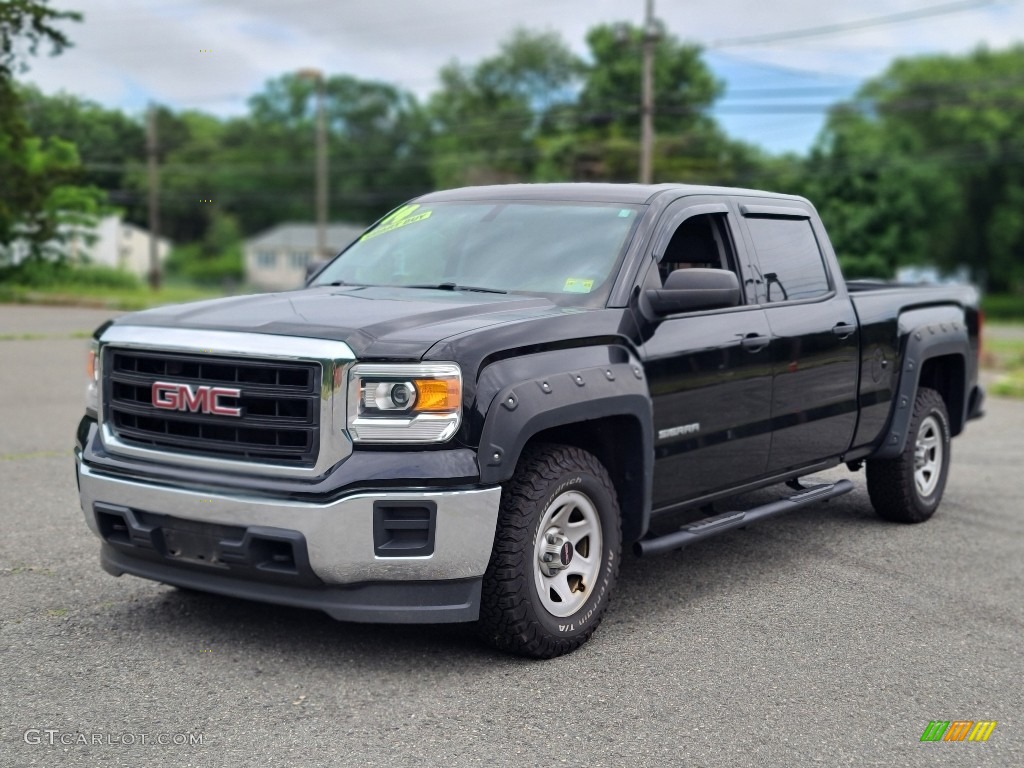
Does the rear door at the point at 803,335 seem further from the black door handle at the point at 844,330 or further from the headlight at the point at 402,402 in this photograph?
the headlight at the point at 402,402

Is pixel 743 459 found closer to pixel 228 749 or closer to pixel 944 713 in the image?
pixel 944 713

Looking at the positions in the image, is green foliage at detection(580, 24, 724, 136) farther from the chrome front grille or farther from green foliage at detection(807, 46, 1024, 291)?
the chrome front grille

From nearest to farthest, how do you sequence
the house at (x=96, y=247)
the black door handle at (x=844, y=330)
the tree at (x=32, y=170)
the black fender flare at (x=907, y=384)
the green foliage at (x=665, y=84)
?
the black door handle at (x=844, y=330) < the black fender flare at (x=907, y=384) < the tree at (x=32, y=170) < the house at (x=96, y=247) < the green foliage at (x=665, y=84)

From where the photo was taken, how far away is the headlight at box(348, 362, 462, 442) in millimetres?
4504

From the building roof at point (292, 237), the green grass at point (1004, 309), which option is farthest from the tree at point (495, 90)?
the green grass at point (1004, 309)

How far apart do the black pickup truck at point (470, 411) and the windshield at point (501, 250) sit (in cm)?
1

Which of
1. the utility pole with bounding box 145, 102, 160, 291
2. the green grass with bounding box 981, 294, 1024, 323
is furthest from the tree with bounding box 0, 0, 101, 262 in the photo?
the green grass with bounding box 981, 294, 1024, 323

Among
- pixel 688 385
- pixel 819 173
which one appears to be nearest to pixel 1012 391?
pixel 688 385

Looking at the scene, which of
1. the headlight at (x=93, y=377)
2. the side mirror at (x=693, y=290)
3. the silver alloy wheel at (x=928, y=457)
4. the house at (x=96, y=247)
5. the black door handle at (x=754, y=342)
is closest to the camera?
the headlight at (x=93, y=377)

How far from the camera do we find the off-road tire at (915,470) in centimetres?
775

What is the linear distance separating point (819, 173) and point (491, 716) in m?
56.2

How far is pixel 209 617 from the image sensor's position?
538 centimetres

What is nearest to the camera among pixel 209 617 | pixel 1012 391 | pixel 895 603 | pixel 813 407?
pixel 209 617

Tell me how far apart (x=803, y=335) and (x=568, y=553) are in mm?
2213
